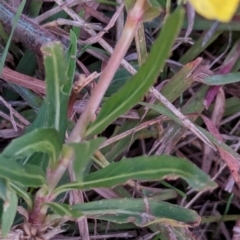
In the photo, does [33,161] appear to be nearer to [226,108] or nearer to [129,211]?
[129,211]

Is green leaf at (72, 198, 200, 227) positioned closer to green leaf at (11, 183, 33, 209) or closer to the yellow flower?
green leaf at (11, 183, 33, 209)

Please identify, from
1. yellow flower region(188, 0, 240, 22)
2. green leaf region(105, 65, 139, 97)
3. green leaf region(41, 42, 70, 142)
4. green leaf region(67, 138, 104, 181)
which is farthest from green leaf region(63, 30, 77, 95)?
yellow flower region(188, 0, 240, 22)

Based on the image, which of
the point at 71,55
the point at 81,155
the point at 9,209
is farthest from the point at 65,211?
the point at 71,55

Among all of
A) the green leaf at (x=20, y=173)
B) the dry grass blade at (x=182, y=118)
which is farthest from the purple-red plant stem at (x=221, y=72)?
the green leaf at (x=20, y=173)

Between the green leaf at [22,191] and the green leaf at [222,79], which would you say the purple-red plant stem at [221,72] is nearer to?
the green leaf at [222,79]

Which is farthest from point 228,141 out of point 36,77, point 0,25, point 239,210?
point 0,25

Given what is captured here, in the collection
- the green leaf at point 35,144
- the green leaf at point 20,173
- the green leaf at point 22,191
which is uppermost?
the green leaf at point 35,144
